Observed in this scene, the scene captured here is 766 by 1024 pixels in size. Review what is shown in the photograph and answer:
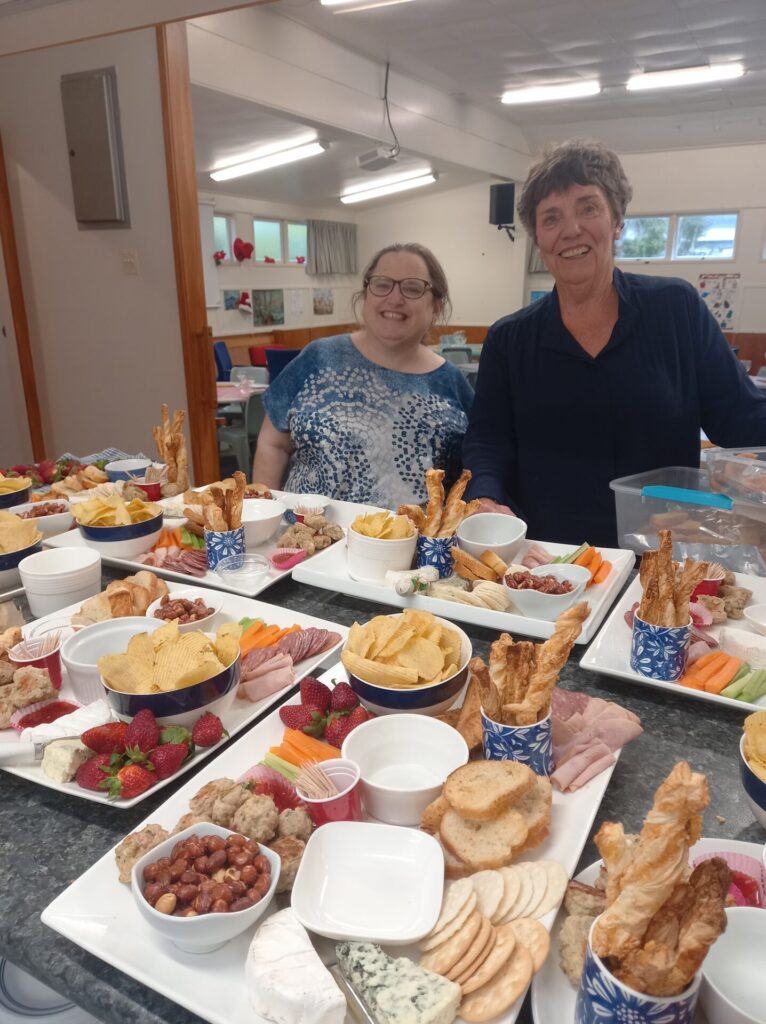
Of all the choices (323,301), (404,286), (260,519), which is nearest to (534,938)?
(260,519)

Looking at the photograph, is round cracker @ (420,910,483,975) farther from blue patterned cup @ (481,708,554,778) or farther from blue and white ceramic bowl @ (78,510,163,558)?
blue and white ceramic bowl @ (78,510,163,558)

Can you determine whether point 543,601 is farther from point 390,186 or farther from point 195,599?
point 390,186

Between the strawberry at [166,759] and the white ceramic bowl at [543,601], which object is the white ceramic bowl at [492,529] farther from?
the strawberry at [166,759]

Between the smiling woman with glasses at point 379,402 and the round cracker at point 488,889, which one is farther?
the smiling woman with glasses at point 379,402

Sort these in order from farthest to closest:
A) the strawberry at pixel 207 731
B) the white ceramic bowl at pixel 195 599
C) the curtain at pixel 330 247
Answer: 1. the curtain at pixel 330 247
2. the white ceramic bowl at pixel 195 599
3. the strawberry at pixel 207 731

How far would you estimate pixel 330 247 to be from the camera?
1163 centimetres

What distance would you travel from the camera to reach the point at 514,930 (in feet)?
2.35

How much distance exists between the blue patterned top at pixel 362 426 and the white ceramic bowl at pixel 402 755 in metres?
1.48

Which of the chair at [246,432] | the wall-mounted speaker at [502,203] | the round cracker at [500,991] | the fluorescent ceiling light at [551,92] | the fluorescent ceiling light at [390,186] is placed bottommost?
the chair at [246,432]

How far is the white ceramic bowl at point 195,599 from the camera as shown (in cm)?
129

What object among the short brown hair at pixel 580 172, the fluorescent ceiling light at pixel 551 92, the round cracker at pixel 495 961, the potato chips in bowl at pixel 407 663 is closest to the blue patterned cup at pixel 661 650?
the potato chips in bowl at pixel 407 663

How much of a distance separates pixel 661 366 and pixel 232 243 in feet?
29.0

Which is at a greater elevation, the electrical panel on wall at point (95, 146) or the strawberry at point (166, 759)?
the electrical panel on wall at point (95, 146)

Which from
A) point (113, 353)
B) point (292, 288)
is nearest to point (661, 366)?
point (113, 353)
